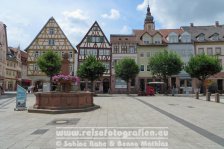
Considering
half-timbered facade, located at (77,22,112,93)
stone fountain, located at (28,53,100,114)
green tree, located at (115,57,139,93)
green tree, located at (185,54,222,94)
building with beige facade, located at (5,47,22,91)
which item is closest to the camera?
stone fountain, located at (28,53,100,114)

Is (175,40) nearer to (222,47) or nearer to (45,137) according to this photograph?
(222,47)

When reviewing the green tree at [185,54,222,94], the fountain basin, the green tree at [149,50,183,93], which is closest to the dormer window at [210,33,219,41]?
the green tree at [185,54,222,94]

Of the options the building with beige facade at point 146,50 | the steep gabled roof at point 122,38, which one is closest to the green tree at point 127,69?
the building with beige facade at point 146,50

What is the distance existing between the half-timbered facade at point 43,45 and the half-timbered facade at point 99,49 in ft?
15.3

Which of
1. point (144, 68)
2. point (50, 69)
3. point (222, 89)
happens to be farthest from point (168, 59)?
point (50, 69)

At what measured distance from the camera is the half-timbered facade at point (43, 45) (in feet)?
175

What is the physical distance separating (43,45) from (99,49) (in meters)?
11.9

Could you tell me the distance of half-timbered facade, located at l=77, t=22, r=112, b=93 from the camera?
53188 millimetres

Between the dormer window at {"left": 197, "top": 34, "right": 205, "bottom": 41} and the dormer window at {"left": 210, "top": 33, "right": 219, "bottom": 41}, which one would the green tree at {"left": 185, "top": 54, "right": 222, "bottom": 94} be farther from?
the dormer window at {"left": 210, "top": 33, "right": 219, "bottom": 41}

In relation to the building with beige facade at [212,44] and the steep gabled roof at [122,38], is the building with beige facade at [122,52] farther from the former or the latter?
the building with beige facade at [212,44]

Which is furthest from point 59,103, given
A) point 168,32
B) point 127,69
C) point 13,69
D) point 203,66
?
point 13,69

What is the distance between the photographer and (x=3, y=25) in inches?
2381

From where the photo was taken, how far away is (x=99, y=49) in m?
53.5

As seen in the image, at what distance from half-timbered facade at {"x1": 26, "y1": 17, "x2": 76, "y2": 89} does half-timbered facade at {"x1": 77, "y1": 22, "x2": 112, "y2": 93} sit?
15.3ft
